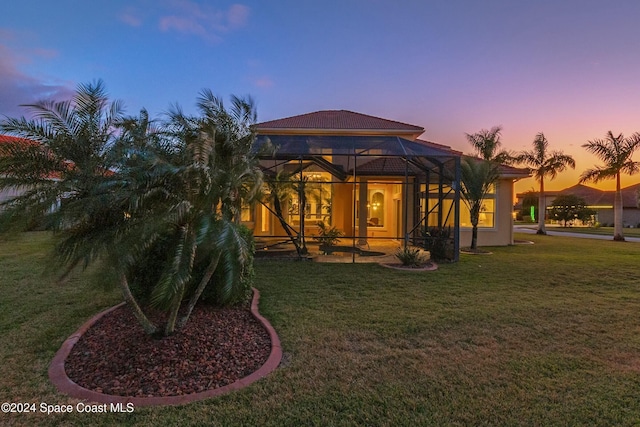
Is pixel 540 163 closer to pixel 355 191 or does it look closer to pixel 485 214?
pixel 485 214

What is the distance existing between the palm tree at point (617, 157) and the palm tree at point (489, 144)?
7602mm

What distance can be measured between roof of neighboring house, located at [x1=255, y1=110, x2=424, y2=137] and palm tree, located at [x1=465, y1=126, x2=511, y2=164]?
3.79m

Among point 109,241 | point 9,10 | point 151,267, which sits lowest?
point 151,267

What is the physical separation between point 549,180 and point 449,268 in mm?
21374

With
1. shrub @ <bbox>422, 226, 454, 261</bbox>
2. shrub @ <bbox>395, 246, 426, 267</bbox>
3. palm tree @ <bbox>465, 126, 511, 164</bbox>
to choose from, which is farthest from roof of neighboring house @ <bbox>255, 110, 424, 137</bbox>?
shrub @ <bbox>395, 246, 426, 267</bbox>

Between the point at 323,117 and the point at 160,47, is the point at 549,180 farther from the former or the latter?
the point at 160,47

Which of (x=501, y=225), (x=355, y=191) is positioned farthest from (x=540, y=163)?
(x=355, y=191)

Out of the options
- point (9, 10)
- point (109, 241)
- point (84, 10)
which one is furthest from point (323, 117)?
point (109, 241)

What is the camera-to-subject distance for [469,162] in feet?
43.6

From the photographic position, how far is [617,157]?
65.9 feet

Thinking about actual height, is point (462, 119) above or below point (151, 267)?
above

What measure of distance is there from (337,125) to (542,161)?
17996 millimetres

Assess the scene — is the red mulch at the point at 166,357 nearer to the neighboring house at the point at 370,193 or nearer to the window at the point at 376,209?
the neighboring house at the point at 370,193

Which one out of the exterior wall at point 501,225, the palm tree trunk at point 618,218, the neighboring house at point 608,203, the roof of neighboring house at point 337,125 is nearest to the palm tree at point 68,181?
the roof of neighboring house at point 337,125
